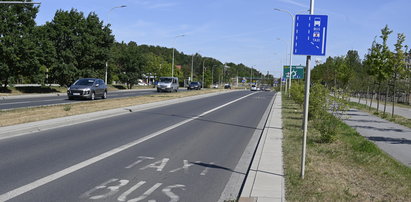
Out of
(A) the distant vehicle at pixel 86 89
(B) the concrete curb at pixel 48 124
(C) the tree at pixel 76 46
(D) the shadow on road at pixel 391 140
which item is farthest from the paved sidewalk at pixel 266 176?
(C) the tree at pixel 76 46

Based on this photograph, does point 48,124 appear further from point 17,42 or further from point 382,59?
point 17,42

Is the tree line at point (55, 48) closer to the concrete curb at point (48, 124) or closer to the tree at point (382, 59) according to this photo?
the concrete curb at point (48, 124)

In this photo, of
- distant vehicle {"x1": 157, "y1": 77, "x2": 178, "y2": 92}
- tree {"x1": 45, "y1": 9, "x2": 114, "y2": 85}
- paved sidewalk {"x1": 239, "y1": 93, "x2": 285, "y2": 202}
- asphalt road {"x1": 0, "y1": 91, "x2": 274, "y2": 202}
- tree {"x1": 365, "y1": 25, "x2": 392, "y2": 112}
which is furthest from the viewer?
distant vehicle {"x1": 157, "y1": 77, "x2": 178, "y2": 92}

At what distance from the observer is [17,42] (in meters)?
33.0

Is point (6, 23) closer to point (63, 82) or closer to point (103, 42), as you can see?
point (63, 82)

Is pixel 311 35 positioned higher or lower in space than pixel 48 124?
higher

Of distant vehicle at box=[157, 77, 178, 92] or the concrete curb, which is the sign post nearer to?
the concrete curb

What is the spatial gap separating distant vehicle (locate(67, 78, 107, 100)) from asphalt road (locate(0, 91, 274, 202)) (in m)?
15.3

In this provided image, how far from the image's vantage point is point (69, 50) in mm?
41875

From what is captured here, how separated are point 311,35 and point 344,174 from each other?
8.67 ft

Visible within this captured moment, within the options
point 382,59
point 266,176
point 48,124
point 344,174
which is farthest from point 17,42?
point 344,174

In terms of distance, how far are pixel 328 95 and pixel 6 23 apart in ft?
92.9

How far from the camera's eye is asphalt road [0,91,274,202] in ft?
19.3

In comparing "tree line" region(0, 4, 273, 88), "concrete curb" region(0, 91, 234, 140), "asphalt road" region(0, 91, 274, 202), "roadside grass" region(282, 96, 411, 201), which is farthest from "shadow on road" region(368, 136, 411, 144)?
"tree line" region(0, 4, 273, 88)
